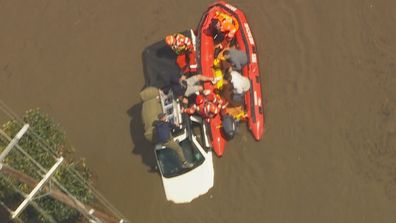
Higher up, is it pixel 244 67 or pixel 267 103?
pixel 244 67

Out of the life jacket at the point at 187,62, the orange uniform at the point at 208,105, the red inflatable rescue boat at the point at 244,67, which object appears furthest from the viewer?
the life jacket at the point at 187,62

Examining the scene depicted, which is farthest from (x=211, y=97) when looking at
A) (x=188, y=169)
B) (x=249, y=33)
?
(x=249, y=33)

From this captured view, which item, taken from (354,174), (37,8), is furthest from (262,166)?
(37,8)

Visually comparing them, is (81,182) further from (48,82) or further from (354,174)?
(354,174)

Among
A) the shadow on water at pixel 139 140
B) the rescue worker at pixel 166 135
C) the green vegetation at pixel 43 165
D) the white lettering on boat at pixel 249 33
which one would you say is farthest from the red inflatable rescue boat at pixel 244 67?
the green vegetation at pixel 43 165

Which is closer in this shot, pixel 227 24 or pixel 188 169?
pixel 227 24

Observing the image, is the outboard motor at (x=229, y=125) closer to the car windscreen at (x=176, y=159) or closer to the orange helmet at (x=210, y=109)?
the orange helmet at (x=210, y=109)

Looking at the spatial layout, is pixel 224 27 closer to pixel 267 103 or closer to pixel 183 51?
pixel 183 51

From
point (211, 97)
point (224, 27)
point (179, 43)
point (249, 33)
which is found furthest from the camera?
point (249, 33)
